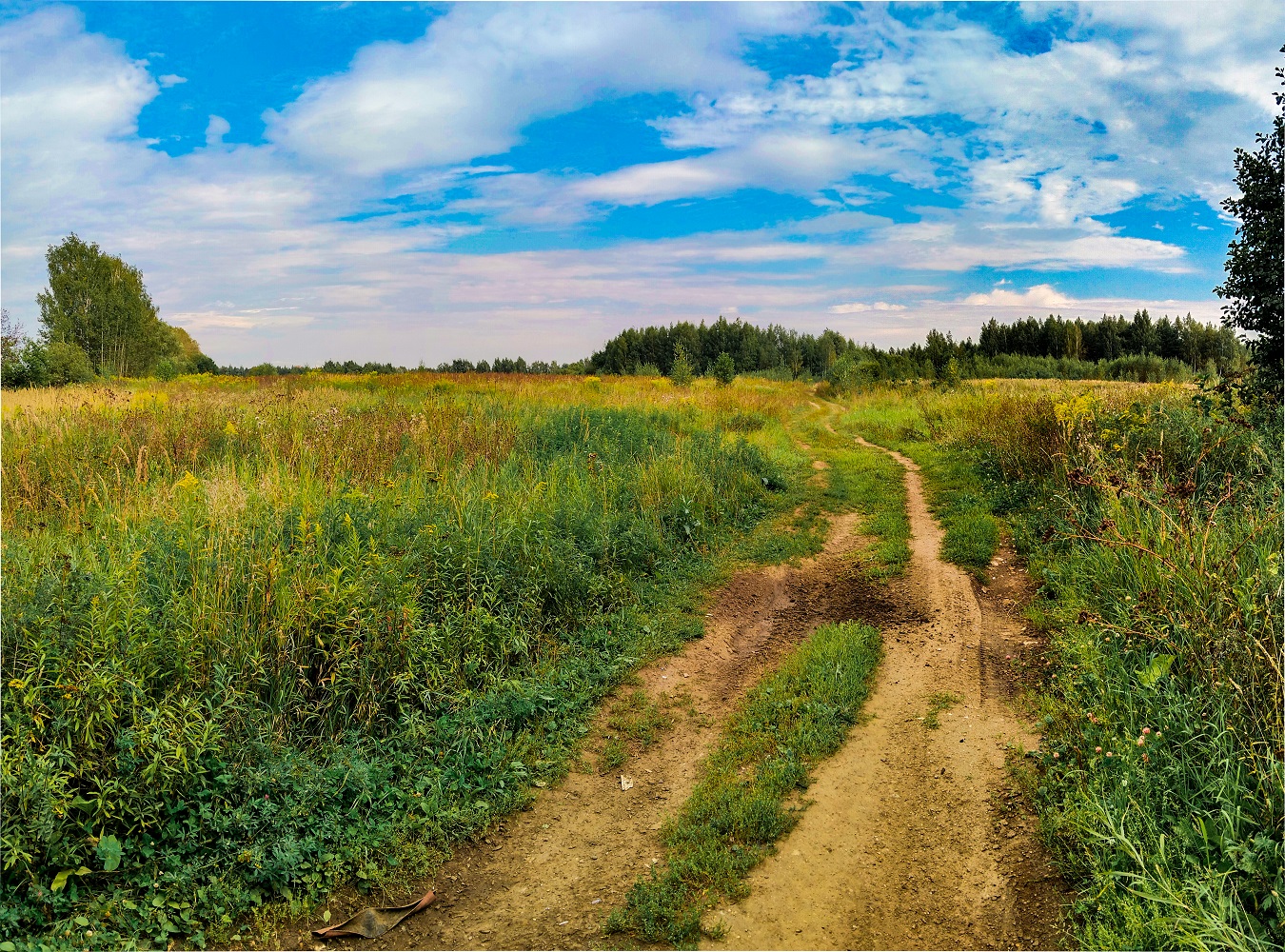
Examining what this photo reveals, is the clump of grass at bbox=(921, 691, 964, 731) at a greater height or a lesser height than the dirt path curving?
greater

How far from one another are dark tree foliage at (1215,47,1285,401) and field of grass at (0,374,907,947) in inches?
185

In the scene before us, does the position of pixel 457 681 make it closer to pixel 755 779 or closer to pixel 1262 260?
pixel 755 779

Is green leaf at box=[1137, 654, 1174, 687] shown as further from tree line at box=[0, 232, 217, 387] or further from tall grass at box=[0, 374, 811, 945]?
tree line at box=[0, 232, 217, 387]

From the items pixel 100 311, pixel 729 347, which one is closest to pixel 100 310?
pixel 100 311

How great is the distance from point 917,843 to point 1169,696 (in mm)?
1513

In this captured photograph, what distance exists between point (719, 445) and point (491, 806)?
353 inches

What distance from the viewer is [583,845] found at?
396cm

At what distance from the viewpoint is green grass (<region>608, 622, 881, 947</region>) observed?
3.40 metres

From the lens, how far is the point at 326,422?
1009cm

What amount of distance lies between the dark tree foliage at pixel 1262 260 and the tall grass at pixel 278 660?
22.7ft

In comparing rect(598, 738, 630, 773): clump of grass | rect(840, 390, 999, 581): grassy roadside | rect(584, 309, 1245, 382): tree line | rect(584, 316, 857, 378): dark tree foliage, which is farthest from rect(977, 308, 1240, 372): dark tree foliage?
rect(598, 738, 630, 773): clump of grass

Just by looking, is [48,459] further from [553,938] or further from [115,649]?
[553,938]

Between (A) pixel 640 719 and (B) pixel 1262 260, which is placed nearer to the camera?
(A) pixel 640 719

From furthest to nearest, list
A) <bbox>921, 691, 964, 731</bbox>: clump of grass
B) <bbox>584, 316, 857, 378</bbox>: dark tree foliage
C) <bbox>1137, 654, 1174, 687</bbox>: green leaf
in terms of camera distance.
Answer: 1. <bbox>584, 316, 857, 378</bbox>: dark tree foliage
2. <bbox>921, 691, 964, 731</bbox>: clump of grass
3. <bbox>1137, 654, 1174, 687</bbox>: green leaf
